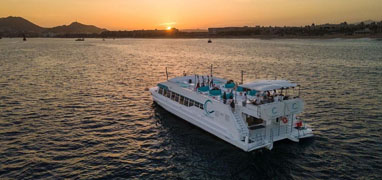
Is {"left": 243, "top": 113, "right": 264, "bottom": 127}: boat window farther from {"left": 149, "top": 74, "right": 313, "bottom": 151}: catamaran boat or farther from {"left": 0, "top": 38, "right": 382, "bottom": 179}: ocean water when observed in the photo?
{"left": 0, "top": 38, "right": 382, "bottom": 179}: ocean water

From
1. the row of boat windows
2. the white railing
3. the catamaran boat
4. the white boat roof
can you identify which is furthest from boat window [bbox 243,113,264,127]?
the row of boat windows

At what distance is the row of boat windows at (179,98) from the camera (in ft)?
97.1

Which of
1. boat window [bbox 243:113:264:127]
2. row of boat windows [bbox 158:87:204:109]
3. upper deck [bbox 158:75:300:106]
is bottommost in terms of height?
boat window [bbox 243:113:264:127]

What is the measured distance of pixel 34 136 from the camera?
28.2 m

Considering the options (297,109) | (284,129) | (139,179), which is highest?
(297,109)

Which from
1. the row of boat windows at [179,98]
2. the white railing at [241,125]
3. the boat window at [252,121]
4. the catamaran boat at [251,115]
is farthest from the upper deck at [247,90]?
the boat window at [252,121]

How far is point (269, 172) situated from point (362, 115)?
20.1 metres

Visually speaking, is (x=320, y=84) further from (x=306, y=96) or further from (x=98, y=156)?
(x=98, y=156)

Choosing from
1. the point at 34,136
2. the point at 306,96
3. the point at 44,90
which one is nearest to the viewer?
the point at 34,136

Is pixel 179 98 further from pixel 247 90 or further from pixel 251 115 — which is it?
pixel 251 115

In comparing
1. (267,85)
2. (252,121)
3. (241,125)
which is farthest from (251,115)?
(267,85)

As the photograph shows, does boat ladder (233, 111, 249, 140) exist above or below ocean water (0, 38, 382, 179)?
above

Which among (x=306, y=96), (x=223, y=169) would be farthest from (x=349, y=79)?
(x=223, y=169)

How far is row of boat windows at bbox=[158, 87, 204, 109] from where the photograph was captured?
29609mm
